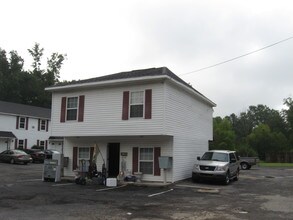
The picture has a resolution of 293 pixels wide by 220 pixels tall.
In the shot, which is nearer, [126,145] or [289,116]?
[126,145]

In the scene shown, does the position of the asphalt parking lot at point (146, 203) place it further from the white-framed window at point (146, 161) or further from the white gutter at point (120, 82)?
the white gutter at point (120, 82)

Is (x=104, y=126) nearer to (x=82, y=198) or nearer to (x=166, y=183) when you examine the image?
(x=166, y=183)

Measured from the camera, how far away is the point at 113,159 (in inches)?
881

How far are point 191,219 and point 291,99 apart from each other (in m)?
77.2

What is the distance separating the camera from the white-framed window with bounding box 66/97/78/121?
22156 mm

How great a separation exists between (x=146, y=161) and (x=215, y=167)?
3.86 m

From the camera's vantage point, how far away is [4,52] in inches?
2798

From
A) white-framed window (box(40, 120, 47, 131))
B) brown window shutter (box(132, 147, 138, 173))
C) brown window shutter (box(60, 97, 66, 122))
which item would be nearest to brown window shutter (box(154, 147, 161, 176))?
brown window shutter (box(132, 147, 138, 173))

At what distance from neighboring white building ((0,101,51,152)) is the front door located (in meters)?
22.9

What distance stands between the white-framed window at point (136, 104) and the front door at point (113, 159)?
3.14m

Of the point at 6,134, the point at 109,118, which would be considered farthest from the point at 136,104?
the point at 6,134

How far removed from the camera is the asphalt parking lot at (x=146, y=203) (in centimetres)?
1062

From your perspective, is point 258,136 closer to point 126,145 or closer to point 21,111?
point 21,111

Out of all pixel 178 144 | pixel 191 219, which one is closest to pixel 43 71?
pixel 178 144
